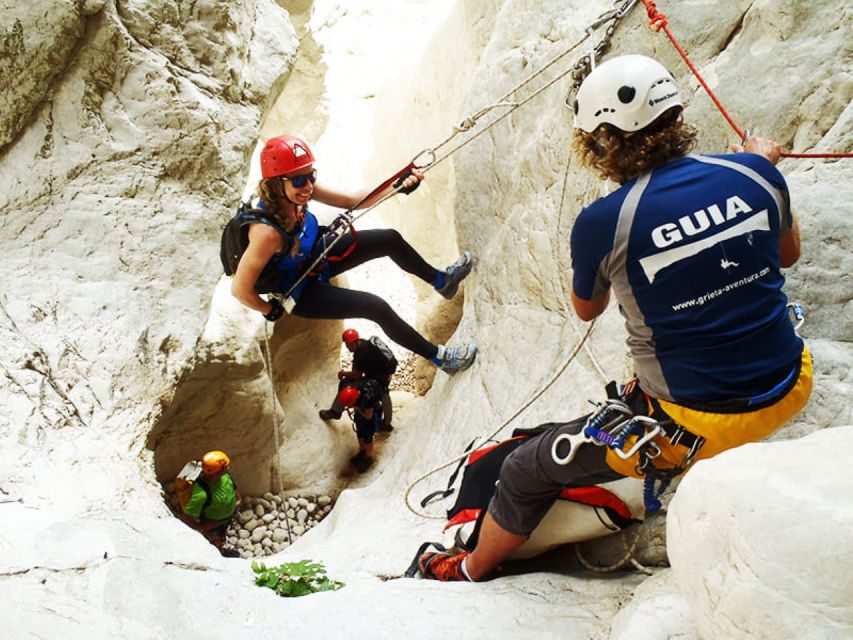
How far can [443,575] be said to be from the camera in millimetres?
2826

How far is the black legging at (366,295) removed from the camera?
482 centimetres

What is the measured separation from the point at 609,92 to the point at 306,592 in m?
2.32

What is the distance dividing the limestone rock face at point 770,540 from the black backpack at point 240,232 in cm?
313

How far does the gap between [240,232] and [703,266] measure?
9.98ft

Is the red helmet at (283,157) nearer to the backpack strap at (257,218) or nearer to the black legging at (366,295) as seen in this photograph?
the backpack strap at (257,218)

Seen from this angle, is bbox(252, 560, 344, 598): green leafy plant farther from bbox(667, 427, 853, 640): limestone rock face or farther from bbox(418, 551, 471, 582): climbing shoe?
bbox(667, 427, 853, 640): limestone rock face

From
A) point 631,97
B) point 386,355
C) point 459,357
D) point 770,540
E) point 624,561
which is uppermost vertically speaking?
point 631,97

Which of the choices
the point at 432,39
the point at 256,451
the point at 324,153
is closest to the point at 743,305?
the point at 256,451

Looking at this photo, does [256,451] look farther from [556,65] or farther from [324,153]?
[324,153]

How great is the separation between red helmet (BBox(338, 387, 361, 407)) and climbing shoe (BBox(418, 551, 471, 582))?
389 cm

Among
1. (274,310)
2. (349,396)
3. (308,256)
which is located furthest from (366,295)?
(349,396)

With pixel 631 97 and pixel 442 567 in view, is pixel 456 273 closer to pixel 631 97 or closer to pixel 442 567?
pixel 442 567

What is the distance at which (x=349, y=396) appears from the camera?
22.4 feet

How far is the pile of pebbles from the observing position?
6.37 m
